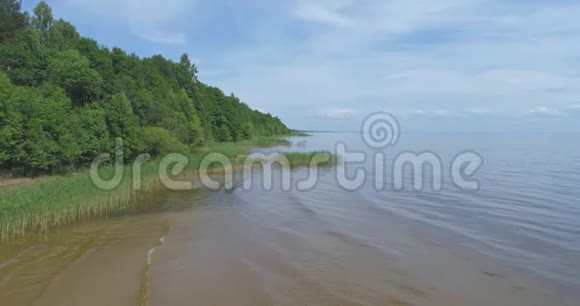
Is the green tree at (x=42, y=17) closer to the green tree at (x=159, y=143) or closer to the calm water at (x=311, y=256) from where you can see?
the green tree at (x=159, y=143)

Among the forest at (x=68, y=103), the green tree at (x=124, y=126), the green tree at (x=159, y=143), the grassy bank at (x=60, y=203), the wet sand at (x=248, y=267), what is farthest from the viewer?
the green tree at (x=159, y=143)

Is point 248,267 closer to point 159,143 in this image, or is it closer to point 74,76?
point 159,143

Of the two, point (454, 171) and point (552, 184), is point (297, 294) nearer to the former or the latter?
point (552, 184)

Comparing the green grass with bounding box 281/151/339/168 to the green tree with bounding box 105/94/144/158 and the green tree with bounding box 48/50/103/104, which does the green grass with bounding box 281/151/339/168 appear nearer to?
the green tree with bounding box 105/94/144/158

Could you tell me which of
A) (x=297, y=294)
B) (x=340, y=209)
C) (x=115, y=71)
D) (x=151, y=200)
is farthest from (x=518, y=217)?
(x=115, y=71)

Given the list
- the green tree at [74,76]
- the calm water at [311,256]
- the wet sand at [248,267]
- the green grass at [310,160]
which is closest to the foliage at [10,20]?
the green tree at [74,76]

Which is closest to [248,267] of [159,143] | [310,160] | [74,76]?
[159,143]

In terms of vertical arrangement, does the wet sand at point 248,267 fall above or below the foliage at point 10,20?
below
